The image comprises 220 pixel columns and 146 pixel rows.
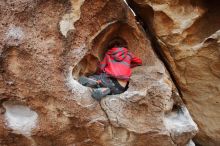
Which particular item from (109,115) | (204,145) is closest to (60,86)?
(109,115)

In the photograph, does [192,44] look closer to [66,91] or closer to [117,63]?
[117,63]

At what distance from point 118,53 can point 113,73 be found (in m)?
0.18

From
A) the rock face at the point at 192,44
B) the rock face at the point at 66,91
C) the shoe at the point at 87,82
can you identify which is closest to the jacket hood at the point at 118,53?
the rock face at the point at 66,91

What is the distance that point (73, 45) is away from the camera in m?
2.70

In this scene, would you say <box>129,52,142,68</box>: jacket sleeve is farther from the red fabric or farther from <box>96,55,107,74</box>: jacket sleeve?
<box>96,55,107,74</box>: jacket sleeve

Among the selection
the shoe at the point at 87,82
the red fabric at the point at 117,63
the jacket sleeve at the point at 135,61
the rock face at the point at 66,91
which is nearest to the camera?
the rock face at the point at 66,91

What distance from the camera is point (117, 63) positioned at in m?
2.92

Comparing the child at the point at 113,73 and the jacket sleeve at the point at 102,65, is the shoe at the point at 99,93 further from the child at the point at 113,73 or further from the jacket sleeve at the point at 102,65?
the jacket sleeve at the point at 102,65

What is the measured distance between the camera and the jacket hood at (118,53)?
9.53 ft

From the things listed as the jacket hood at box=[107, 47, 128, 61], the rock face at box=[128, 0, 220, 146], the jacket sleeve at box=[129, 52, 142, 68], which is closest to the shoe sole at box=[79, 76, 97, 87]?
the jacket hood at box=[107, 47, 128, 61]

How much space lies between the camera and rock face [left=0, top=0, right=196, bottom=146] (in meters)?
2.63

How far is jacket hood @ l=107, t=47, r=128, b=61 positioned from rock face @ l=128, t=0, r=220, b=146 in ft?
1.38

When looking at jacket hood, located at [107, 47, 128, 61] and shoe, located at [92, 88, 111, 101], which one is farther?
jacket hood, located at [107, 47, 128, 61]

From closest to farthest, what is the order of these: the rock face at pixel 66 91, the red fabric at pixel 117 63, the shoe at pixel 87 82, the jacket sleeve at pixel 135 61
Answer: the rock face at pixel 66 91
the shoe at pixel 87 82
the red fabric at pixel 117 63
the jacket sleeve at pixel 135 61
